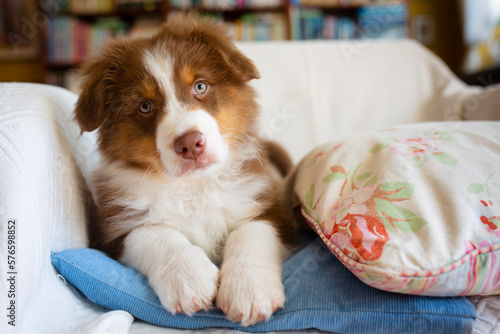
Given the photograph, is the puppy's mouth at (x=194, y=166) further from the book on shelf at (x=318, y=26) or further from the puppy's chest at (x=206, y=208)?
the book on shelf at (x=318, y=26)

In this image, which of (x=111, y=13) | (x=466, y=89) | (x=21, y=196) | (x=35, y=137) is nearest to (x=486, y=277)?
(x=21, y=196)

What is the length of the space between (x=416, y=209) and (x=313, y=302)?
1.40 ft

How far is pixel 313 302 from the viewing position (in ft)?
3.74

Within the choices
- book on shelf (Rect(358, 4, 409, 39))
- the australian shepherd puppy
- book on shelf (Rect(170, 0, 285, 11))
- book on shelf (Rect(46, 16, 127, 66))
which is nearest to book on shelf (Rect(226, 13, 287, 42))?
book on shelf (Rect(170, 0, 285, 11))

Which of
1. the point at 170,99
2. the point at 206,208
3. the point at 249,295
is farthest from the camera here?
the point at 206,208

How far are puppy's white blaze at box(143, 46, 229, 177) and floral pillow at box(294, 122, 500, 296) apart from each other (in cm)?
44

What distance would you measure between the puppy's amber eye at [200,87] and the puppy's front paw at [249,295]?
730 millimetres

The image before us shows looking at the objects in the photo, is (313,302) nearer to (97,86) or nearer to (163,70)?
(163,70)

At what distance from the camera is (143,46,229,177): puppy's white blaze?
1.33 metres

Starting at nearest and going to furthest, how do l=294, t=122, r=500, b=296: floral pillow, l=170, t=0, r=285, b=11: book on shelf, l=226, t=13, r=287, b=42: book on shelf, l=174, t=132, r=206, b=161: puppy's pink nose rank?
l=294, t=122, r=500, b=296: floral pillow → l=174, t=132, r=206, b=161: puppy's pink nose → l=170, t=0, r=285, b=11: book on shelf → l=226, t=13, r=287, b=42: book on shelf

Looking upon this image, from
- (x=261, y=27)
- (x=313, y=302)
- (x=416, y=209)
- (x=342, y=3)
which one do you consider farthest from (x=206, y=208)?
(x=342, y=3)

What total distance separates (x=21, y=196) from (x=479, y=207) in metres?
1.40

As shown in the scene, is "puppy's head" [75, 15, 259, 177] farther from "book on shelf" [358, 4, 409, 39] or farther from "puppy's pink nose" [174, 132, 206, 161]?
"book on shelf" [358, 4, 409, 39]

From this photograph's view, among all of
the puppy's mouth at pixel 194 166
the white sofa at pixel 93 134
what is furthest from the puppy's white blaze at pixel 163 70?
the white sofa at pixel 93 134
